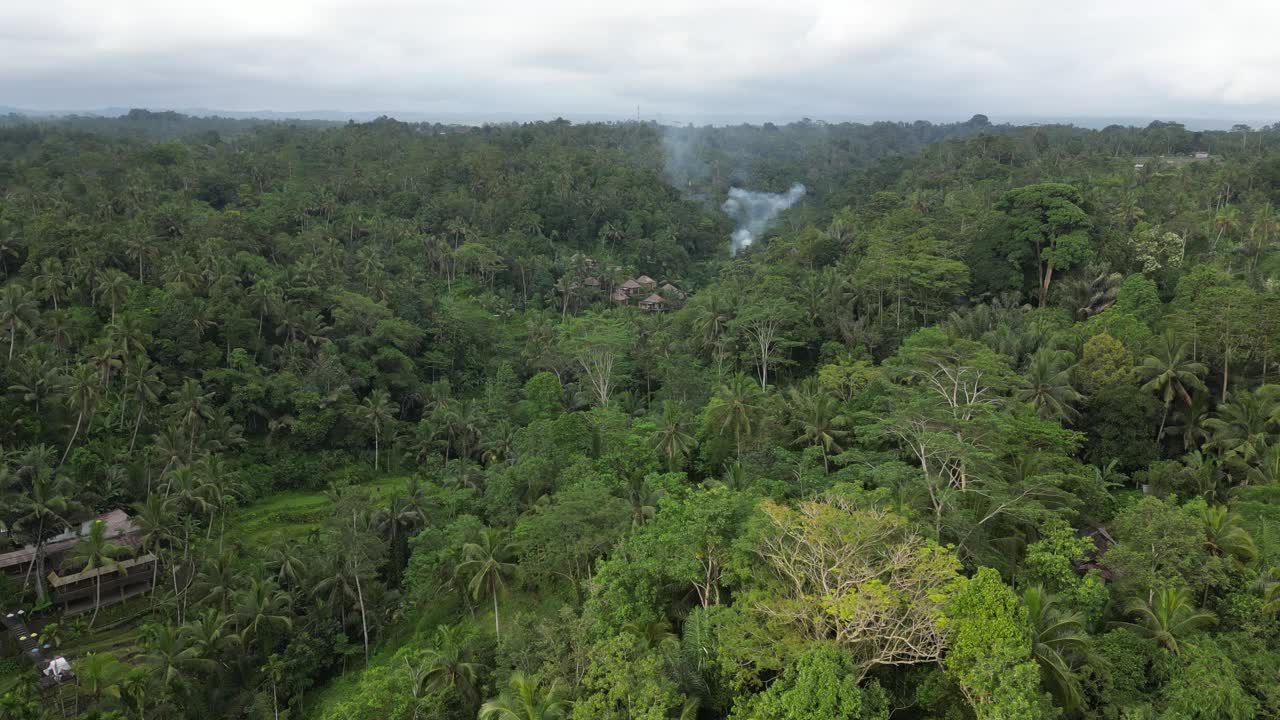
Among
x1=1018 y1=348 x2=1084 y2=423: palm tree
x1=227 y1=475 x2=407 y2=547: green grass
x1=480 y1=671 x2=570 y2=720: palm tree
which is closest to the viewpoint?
x1=480 y1=671 x2=570 y2=720: palm tree

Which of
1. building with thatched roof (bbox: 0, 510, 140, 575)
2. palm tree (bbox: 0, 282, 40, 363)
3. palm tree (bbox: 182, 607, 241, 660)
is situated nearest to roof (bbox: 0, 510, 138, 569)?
building with thatched roof (bbox: 0, 510, 140, 575)

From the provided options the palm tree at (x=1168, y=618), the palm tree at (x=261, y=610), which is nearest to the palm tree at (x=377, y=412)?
the palm tree at (x=261, y=610)

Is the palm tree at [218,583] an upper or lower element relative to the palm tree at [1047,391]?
lower

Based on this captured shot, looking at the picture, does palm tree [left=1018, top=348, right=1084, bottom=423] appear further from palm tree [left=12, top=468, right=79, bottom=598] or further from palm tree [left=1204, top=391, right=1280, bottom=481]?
palm tree [left=12, top=468, right=79, bottom=598]

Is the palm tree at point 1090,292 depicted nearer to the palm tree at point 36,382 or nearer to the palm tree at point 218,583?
the palm tree at point 218,583

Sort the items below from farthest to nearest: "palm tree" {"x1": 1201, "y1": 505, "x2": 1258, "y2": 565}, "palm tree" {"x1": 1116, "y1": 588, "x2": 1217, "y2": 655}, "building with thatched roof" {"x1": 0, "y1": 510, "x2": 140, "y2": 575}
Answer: "building with thatched roof" {"x1": 0, "y1": 510, "x2": 140, "y2": 575} → "palm tree" {"x1": 1201, "y1": 505, "x2": 1258, "y2": 565} → "palm tree" {"x1": 1116, "y1": 588, "x2": 1217, "y2": 655}
